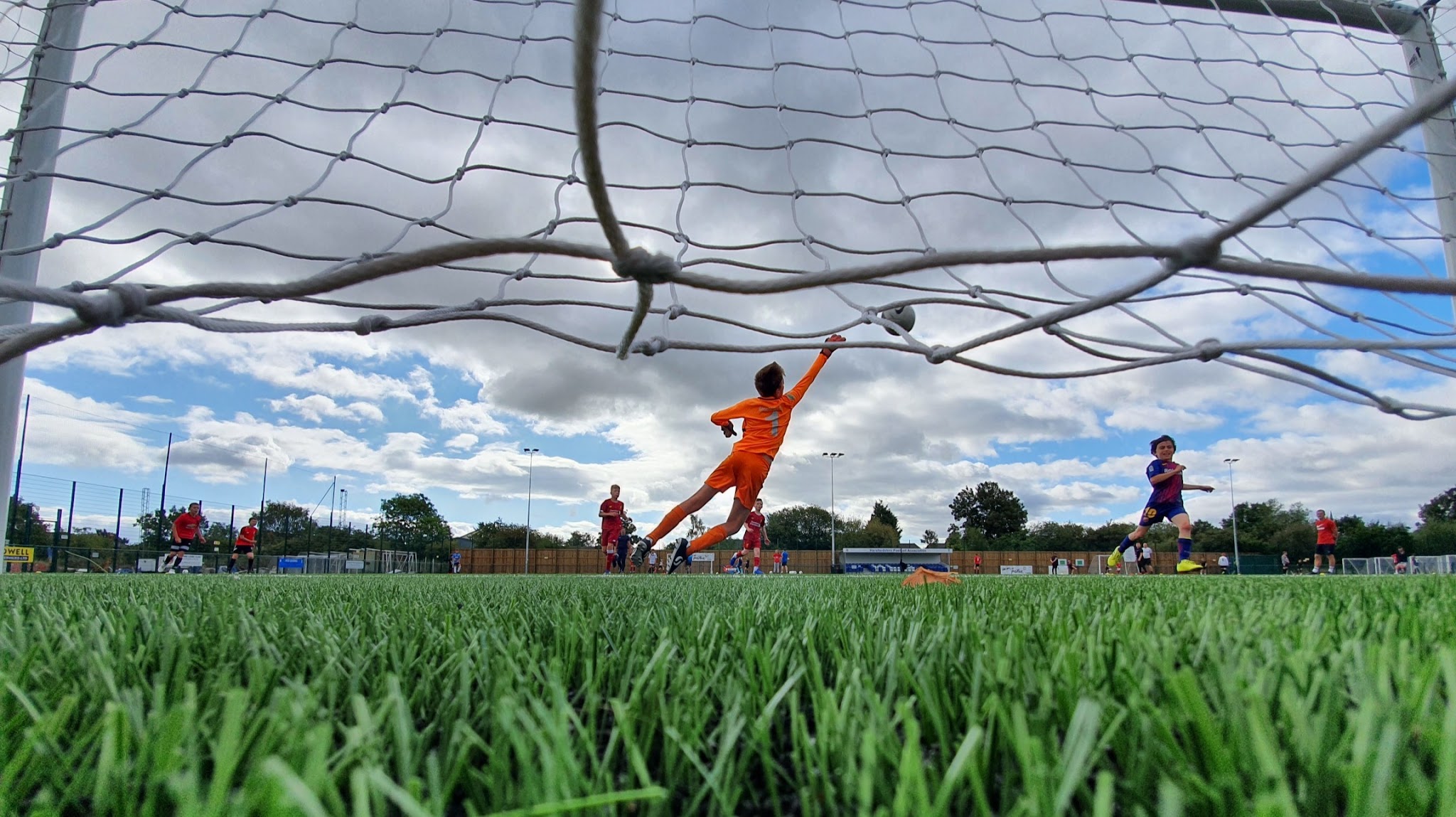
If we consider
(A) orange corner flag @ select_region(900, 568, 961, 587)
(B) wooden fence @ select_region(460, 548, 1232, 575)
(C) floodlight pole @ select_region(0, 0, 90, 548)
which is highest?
(C) floodlight pole @ select_region(0, 0, 90, 548)

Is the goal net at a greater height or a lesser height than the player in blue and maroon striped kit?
greater

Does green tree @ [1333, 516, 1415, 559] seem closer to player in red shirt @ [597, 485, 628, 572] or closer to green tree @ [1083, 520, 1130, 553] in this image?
green tree @ [1083, 520, 1130, 553]

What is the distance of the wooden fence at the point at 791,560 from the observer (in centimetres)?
3678

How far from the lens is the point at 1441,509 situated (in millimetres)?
52125

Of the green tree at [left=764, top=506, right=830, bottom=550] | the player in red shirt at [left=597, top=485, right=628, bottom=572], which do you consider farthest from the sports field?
the green tree at [left=764, top=506, right=830, bottom=550]

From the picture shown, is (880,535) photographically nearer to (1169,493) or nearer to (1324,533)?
(1324,533)

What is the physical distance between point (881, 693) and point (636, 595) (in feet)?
5.78

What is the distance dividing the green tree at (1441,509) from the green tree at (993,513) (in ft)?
89.1

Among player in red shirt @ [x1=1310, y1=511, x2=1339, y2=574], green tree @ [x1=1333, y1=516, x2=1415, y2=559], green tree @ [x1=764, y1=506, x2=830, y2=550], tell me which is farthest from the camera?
green tree @ [x1=764, y1=506, x2=830, y2=550]

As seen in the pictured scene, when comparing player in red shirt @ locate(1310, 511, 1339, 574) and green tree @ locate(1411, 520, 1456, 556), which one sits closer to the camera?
player in red shirt @ locate(1310, 511, 1339, 574)

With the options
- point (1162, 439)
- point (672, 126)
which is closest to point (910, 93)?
point (672, 126)

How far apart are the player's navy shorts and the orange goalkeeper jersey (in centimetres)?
465

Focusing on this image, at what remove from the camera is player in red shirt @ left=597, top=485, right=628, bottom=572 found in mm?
13820

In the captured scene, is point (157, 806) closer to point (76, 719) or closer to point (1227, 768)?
point (76, 719)
